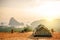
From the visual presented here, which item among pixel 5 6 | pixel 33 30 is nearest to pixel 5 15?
pixel 5 6

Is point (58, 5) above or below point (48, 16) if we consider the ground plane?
above

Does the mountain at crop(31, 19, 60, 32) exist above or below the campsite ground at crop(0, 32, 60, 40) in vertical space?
above

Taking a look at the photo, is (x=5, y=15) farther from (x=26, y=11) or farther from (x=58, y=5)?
(x=58, y=5)

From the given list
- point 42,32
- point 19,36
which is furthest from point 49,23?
point 19,36

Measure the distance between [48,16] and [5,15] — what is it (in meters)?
0.79

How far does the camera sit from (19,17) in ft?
9.16

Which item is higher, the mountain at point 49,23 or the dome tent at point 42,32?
the mountain at point 49,23

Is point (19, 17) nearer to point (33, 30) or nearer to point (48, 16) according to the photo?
point (33, 30)

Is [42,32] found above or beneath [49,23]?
beneath

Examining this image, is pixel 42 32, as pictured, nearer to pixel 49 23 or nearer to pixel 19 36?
pixel 49 23

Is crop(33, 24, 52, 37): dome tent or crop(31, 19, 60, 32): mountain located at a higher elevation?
crop(31, 19, 60, 32): mountain

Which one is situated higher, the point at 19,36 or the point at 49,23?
the point at 49,23

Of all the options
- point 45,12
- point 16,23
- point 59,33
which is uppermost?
point 45,12

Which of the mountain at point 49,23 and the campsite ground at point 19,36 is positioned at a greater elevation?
the mountain at point 49,23
